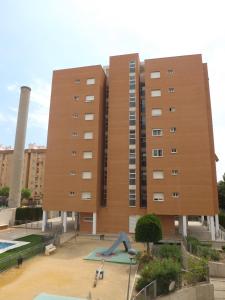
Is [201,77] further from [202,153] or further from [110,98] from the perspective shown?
[110,98]

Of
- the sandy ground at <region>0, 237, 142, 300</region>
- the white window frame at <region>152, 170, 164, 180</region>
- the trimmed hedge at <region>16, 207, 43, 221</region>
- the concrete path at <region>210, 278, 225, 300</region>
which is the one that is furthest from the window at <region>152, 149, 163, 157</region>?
the trimmed hedge at <region>16, 207, 43, 221</region>

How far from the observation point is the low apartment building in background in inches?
4151

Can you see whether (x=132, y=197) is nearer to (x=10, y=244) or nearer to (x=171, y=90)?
(x=171, y=90)

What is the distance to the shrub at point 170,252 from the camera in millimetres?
21784

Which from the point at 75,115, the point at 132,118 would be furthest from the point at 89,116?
the point at 132,118

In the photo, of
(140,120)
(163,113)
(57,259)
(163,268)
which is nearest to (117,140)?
(140,120)

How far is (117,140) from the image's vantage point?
38.4 m

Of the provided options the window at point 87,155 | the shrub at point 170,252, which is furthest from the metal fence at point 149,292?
the window at point 87,155

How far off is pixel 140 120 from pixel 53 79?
16419mm

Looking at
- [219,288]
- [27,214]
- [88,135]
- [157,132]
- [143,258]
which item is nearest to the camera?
[219,288]

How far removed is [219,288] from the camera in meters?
16.2

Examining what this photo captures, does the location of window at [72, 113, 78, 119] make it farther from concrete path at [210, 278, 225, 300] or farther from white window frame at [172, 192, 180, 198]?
concrete path at [210, 278, 225, 300]

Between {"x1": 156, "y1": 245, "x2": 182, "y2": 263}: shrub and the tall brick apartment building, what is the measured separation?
9.48 meters

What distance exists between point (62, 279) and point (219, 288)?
35.5ft
